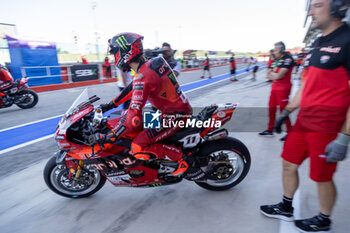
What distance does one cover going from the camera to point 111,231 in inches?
95.3

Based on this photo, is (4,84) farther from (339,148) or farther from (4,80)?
(339,148)

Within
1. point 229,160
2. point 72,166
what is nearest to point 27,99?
point 72,166

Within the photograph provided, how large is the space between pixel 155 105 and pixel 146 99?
1.13 feet

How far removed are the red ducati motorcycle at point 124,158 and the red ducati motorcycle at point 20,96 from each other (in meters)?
6.70

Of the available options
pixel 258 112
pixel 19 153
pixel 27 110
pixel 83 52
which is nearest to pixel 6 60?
pixel 83 52

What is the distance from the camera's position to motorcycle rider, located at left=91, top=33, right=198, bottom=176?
2328 millimetres

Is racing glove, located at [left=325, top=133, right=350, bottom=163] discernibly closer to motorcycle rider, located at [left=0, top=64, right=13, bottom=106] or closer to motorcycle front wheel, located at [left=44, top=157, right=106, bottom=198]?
motorcycle front wheel, located at [left=44, top=157, right=106, bottom=198]

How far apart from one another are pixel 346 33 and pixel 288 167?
1.29 metres

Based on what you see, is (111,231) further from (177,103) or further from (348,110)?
(348,110)

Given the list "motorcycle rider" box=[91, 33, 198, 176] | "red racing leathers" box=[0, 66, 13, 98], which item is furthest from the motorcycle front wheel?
"red racing leathers" box=[0, 66, 13, 98]

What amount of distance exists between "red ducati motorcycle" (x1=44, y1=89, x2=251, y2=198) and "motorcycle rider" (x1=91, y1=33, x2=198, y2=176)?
0.11 metres

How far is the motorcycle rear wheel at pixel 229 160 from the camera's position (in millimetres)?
2861

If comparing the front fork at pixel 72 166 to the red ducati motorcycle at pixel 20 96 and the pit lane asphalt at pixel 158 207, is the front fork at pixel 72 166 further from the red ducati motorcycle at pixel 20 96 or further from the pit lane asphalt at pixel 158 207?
the red ducati motorcycle at pixel 20 96

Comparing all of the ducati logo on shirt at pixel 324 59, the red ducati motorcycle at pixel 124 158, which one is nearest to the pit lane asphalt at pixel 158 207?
the red ducati motorcycle at pixel 124 158
